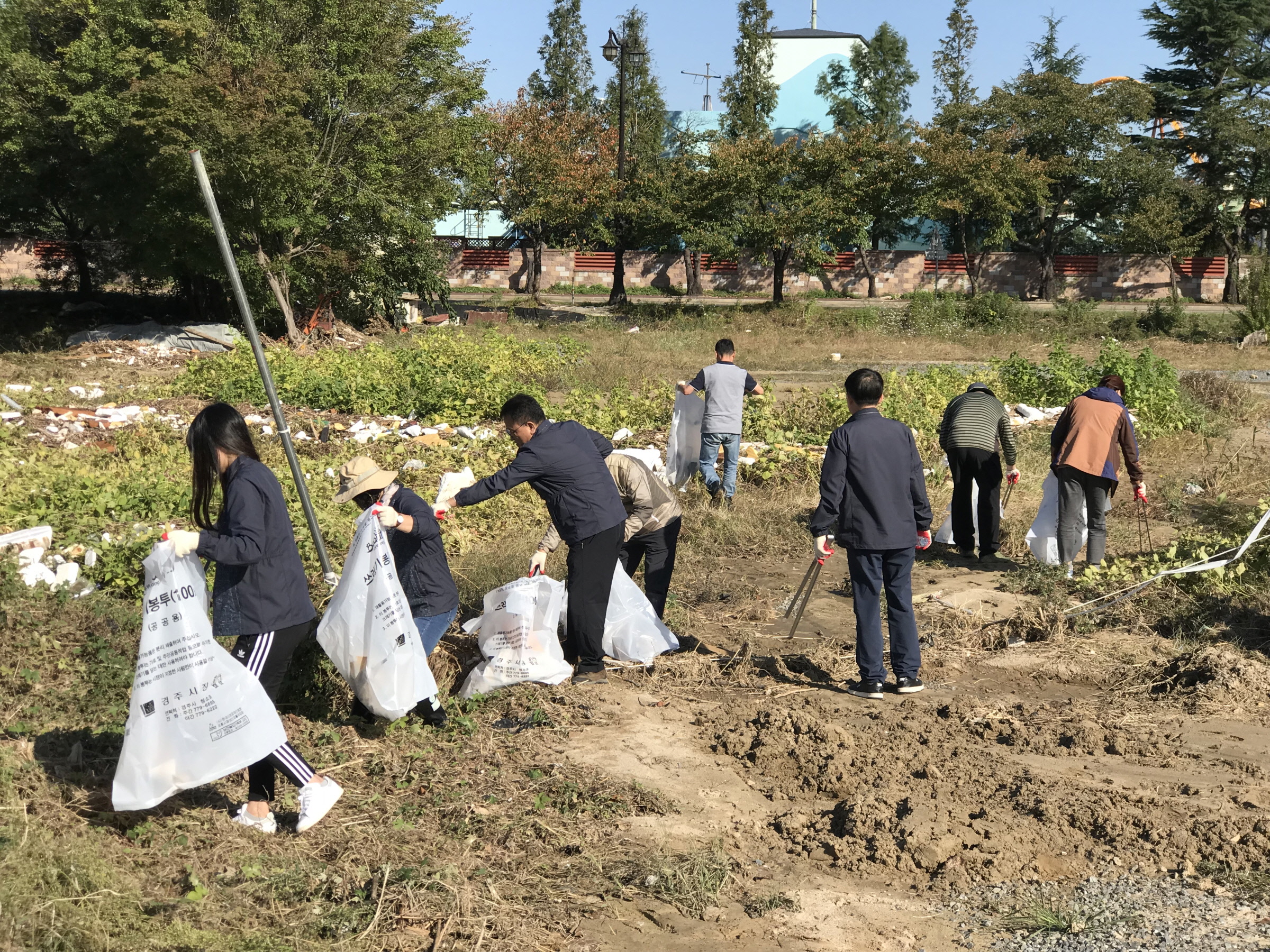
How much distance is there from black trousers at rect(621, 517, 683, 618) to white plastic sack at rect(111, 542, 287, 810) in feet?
9.05

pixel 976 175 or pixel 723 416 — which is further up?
pixel 976 175

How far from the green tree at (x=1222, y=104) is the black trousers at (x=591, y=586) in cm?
3446

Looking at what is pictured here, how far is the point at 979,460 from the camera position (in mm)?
8055

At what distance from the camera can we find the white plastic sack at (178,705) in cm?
367

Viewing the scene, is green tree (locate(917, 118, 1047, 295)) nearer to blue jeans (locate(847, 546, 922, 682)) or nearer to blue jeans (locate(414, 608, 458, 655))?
blue jeans (locate(847, 546, 922, 682))

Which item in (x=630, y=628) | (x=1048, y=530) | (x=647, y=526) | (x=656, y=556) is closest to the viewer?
(x=630, y=628)

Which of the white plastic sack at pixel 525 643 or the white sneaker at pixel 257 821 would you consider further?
the white plastic sack at pixel 525 643

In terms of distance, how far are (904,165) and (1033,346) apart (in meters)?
9.19

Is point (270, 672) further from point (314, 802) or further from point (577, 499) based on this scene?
point (577, 499)

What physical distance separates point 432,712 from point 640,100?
45916 millimetres

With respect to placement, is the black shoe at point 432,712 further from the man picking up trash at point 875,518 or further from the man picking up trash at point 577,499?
the man picking up trash at point 875,518

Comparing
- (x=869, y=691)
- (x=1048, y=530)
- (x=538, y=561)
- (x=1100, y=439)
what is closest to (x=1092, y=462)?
(x=1100, y=439)

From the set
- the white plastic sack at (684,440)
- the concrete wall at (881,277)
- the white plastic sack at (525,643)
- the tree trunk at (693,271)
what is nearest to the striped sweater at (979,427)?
the white plastic sack at (684,440)

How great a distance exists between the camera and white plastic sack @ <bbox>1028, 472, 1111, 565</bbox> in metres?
7.66
